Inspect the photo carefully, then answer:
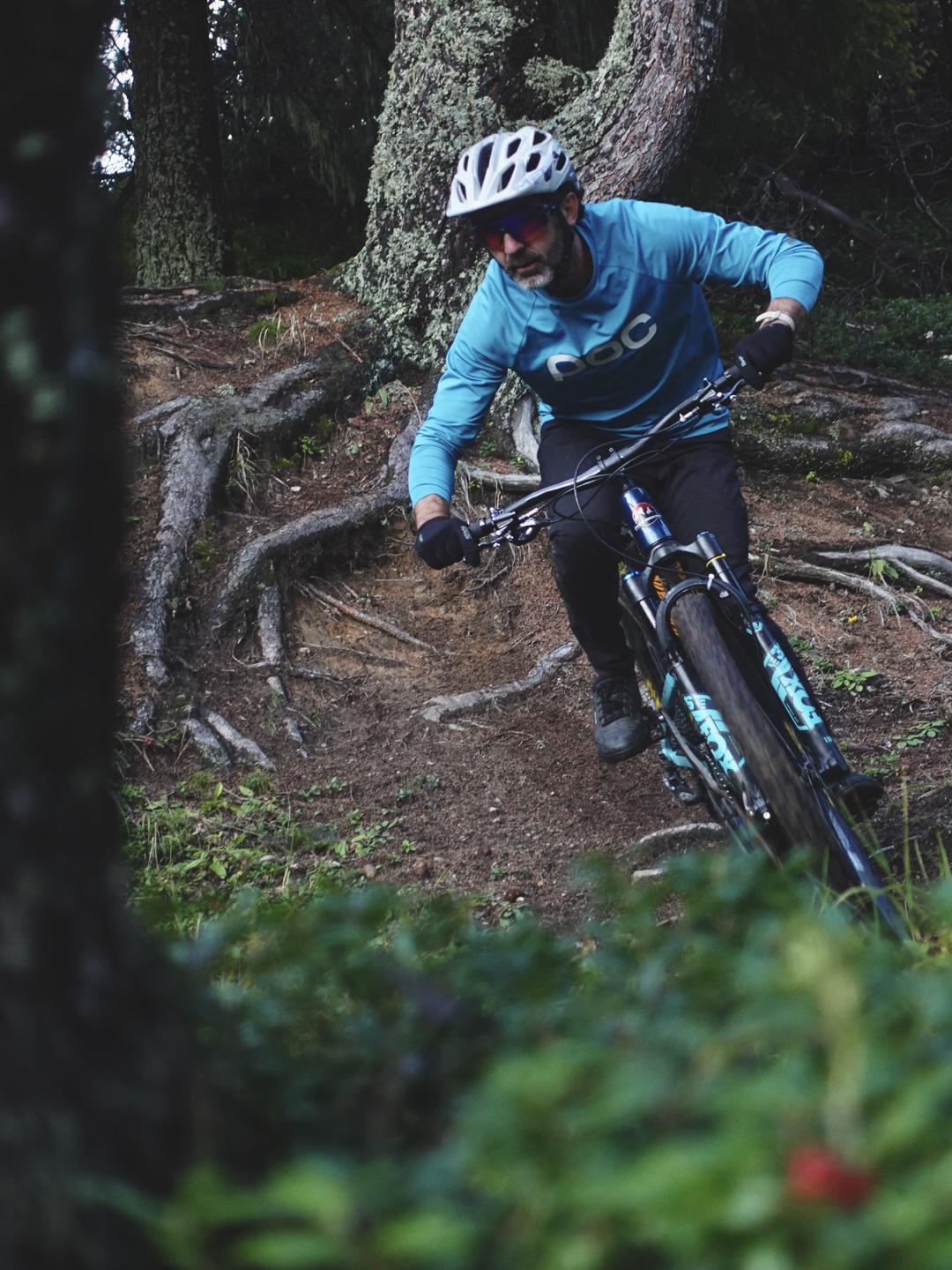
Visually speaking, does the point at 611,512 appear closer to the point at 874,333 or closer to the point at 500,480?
the point at 500,480

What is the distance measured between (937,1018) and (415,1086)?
573mm

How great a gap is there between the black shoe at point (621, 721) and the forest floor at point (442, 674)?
0.44 meters

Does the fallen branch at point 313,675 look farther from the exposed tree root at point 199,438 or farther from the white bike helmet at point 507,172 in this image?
the white bike helmet at point 507,172

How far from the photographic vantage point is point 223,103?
12.6m

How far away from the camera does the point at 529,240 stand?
418 cm

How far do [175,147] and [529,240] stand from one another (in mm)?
6982

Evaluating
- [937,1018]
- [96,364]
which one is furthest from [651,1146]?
[96,364]

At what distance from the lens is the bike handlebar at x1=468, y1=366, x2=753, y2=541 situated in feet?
13.0

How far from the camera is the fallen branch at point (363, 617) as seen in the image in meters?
6.71

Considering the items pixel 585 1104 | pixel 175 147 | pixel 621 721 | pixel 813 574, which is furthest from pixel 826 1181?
pixel 175 147

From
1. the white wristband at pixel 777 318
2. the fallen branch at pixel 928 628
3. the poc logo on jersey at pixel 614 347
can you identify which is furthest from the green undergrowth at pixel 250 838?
the fallen branch at pixel 928 628

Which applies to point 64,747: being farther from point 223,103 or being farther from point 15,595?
point 223,103

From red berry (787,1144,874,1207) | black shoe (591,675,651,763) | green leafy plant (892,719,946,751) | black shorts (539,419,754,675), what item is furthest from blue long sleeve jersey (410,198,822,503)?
red berry (787,1144,874,1207)

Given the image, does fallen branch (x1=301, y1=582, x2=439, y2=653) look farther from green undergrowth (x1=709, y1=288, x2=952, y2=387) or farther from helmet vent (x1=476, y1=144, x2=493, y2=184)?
green undergrowth (x1=709, y1=288, x2=952, y2=387)
